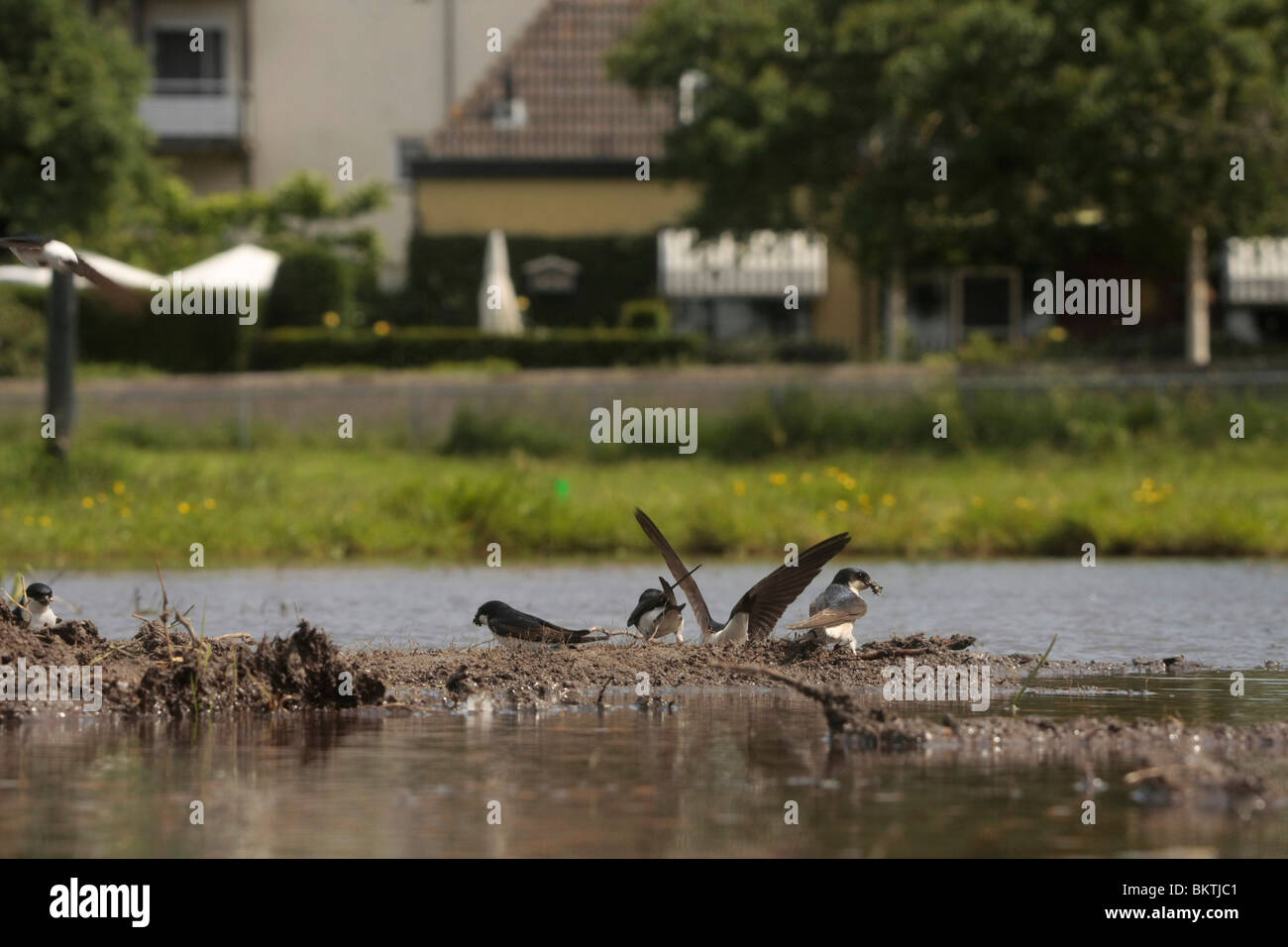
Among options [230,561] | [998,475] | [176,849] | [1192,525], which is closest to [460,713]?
[176,849]

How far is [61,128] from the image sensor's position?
31859mm

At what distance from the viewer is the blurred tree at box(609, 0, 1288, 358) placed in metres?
28.0

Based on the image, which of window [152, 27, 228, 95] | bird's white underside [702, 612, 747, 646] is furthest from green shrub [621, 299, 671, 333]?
bird's white underside [702, 612, 747, 646]

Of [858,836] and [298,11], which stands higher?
[298,11]

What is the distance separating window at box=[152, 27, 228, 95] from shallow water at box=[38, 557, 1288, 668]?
31.6 meters

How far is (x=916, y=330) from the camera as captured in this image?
40.3 metres

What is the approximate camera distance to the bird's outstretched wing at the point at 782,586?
11.1 m

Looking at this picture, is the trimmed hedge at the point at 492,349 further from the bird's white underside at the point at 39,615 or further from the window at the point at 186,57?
the bird's white underside at the point at 39,615

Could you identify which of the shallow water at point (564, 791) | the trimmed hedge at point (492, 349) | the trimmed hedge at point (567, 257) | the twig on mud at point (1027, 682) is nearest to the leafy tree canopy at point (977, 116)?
the trimmed hedge at point (492, 349)

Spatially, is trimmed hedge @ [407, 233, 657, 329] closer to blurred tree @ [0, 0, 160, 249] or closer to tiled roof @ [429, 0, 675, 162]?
tiled roof @ [429, 0, 675, 162]

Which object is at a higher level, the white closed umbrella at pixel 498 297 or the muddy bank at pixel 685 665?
the white closed umbrella at pixel 498 297

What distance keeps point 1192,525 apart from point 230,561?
31.1ft

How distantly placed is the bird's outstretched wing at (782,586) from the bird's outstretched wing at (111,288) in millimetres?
3957

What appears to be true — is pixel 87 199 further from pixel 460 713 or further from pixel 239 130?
pixel 460 713
